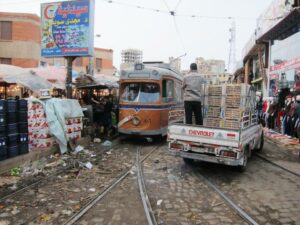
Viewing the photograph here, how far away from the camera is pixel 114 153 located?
35.4ft

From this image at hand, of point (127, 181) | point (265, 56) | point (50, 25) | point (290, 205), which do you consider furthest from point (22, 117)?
point (265, 56)

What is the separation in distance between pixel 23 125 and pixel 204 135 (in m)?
5.05

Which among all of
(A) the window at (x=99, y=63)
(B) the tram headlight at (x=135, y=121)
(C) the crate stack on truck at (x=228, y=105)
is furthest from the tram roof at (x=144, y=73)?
(A) the window at (x=99, y=63)

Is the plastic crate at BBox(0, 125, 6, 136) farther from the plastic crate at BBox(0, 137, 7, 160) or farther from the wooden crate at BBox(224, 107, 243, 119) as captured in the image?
the wooden crate at BBox(224, 107, 243, 119)

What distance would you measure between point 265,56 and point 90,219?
76.1ft

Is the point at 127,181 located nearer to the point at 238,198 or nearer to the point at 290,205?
the point at 238,198

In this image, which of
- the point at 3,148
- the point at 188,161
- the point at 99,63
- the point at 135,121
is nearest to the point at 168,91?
the point at 135,121

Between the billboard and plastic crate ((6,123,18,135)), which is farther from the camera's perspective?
the billboard

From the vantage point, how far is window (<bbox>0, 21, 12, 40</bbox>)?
105 ft

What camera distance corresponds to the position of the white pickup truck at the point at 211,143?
732cm

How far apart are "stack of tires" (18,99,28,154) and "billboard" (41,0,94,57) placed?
454 centimetres

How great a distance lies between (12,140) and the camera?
8.33m

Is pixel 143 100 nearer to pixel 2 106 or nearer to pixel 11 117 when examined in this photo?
pixel 11 117

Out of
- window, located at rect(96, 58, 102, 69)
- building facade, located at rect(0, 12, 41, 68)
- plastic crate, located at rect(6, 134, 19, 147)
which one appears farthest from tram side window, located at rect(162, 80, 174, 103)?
window, located at rect(96, 58, 102, 69)
